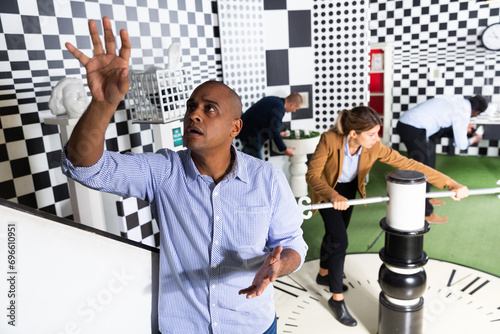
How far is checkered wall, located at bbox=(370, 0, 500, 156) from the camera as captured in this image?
5.55 meters

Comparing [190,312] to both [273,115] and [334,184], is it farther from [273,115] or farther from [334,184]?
[273,115]

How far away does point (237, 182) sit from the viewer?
1.17 metres

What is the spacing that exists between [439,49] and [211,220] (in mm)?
5654

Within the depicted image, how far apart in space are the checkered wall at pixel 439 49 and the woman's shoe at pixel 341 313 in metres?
4.26

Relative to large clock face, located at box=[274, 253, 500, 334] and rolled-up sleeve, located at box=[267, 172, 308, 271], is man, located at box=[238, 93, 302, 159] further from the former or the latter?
rolled-up sleeve, located at box=[267, 172, 308, 271]

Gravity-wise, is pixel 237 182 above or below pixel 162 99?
below

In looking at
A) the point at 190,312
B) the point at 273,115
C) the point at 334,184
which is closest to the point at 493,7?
the point at 273,115

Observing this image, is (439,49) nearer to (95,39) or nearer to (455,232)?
(455,232)

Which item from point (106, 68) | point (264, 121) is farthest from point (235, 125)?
point (264, 121)

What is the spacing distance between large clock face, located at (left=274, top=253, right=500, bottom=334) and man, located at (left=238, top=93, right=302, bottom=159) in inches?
56.9

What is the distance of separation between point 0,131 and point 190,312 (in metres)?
1.60

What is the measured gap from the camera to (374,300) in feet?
8.63

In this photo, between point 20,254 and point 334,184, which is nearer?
point 20,254

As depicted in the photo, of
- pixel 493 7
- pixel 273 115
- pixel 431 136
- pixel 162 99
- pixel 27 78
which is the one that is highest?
pixel 493 7
